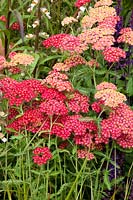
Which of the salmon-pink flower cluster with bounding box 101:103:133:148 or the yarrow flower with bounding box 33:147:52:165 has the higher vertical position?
the salmon-pink flower cluster with bounding box 101:103:133:148

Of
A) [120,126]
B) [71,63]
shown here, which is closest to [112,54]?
[71,63]

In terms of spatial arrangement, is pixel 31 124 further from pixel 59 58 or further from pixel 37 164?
pixel 59 58

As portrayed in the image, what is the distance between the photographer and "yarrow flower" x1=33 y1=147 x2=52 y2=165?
255 cm

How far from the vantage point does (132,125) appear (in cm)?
259

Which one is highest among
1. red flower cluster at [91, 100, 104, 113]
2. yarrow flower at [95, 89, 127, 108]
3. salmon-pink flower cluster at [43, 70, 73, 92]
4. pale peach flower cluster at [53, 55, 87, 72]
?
pale peach flower cluster at [53, 55, 87, 72]

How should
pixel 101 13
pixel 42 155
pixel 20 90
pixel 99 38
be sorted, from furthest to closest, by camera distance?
pixel 101 13
pixel 99 38
pixel 20 90
pixel 42 155

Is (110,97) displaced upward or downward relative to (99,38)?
downward

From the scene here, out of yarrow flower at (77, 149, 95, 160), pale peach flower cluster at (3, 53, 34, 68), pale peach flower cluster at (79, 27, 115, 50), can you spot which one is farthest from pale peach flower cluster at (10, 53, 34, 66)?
yarrow flower at (77, 149, 95, 160)

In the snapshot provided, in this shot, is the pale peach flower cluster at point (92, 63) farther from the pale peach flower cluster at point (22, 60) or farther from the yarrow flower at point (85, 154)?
the yarrow flower at point (85, 154)

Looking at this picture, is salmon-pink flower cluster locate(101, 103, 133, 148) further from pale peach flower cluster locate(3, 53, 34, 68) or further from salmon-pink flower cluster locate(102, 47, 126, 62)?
pale peach flower cluster locate(3, 53, 34, 68)

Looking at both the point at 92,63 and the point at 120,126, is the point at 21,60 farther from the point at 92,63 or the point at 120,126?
the point at 120,126

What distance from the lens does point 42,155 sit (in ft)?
8.42

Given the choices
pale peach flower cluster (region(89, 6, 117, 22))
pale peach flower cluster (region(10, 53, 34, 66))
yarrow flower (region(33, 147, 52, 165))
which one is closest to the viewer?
yarrow flower (region(33, 147, 52, 165))

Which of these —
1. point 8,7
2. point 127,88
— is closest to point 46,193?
point 127,88
